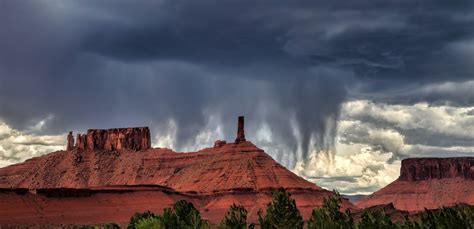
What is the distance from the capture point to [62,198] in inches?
6954

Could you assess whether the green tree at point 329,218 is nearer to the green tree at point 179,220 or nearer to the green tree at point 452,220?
the green tree at point 452,220

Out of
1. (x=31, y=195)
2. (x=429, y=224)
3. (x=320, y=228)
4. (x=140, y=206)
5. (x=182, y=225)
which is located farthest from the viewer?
(x=140, y=206)

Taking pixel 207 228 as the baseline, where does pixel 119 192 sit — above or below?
above

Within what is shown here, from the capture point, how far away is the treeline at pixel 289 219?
186 feet

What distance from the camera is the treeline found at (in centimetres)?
5662

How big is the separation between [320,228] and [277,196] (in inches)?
298

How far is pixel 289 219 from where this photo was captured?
77.8 m

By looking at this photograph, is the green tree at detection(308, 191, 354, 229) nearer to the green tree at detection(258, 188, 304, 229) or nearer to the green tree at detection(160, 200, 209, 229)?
the green tree at detection(258, 188, 304, 229)

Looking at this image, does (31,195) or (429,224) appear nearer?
(429,224)

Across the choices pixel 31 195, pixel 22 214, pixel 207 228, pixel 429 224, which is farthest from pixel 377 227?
pixel 31 195

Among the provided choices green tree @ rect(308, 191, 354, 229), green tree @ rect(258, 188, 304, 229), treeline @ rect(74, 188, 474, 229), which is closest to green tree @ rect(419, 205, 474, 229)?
treeline @ rect(74, 188, 474, 229)

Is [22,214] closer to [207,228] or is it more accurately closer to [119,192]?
[119,192]

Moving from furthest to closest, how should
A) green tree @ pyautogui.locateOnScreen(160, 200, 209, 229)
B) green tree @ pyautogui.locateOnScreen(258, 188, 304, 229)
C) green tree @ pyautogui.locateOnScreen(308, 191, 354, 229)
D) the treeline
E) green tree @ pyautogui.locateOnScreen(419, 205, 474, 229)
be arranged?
green tree @ pyautogui.locateOnScreen(258, 188, 304, 229), green tree @ pyautogui.locateOnScreen(308, 191, 354, 229), green tree @ pyautogui.locateOnScreen(160, 200, 209, 229), the treeline, green tree @ pyautogui.locateOnScreen(419, 205, 474, 229)

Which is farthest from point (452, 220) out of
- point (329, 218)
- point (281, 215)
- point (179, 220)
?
point (281, 215)
